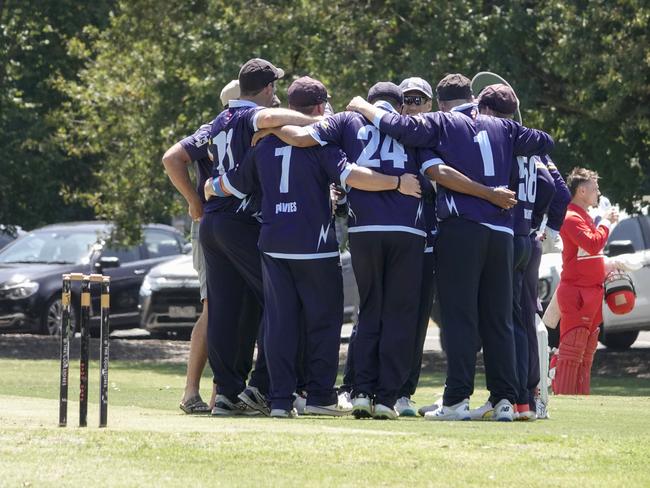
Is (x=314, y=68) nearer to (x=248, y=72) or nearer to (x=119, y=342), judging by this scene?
(x=119, y=342)

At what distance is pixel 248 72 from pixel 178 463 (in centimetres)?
334

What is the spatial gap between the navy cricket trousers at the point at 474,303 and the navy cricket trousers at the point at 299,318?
0.69m

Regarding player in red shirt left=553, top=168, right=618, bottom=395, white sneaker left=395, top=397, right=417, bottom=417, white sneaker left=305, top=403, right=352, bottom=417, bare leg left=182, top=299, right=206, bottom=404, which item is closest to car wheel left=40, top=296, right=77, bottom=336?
player in red shirt left=553, top=168, right=618, bottom=395

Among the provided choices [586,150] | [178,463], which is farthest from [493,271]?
[586,150]

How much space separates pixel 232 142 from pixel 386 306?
1.42m

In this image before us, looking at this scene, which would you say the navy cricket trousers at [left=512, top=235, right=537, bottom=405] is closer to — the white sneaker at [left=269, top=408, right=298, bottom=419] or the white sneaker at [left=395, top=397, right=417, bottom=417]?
the white sneaker at [left=395, top=397, right=417, bottom=417]

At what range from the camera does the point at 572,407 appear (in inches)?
456

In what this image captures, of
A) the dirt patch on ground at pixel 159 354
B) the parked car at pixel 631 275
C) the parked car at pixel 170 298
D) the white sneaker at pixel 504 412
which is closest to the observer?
the white sneaker at pixel 504 412

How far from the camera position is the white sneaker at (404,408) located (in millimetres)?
10281

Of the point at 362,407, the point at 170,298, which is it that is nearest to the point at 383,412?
the point at 362,407

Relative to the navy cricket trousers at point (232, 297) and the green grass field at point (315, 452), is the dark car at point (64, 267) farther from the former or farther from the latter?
the green grass field at point (315, 452)

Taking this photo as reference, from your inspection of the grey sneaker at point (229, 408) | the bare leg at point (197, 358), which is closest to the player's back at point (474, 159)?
the grey sneaker at point (229, 408)

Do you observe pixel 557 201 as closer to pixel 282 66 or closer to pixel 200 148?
pixel 200 148

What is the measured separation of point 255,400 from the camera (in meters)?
10.1
